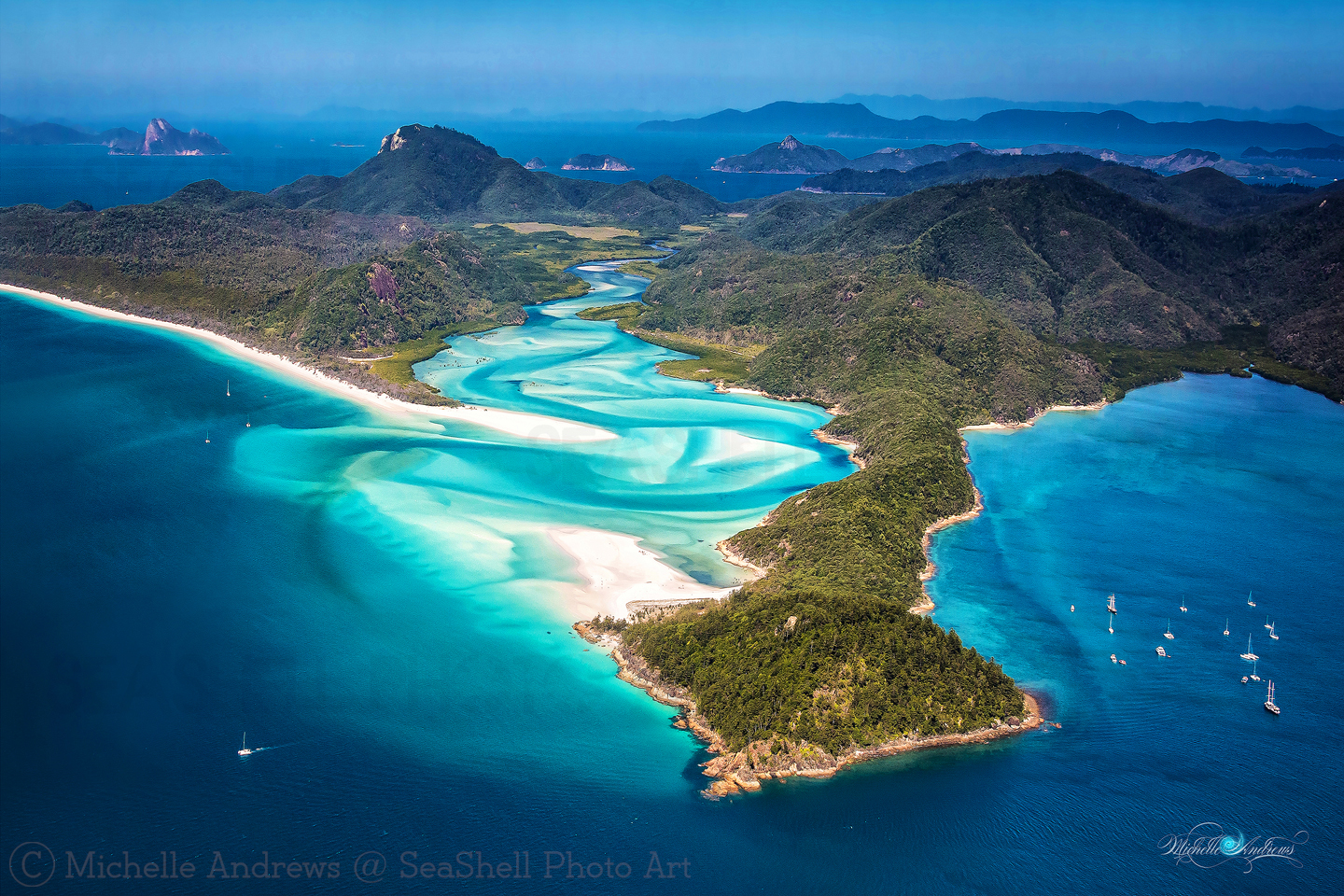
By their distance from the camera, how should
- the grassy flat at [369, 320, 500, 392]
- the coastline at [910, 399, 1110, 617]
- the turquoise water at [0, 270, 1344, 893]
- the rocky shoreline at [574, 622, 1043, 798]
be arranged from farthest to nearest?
the grassy flat at [369, 320, 500, 392] < the coastline at [910, 399, 1110, 617] < the rocky shoreline at [574, 622, 1043, 798] < the turquoise water at [0, 270, 1344, 893]

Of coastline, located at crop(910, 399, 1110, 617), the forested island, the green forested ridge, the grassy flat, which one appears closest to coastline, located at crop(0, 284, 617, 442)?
the forested island

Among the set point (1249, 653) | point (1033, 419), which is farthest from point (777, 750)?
point (1033, 419)

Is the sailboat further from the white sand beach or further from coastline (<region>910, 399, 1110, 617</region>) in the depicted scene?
the white sand beach

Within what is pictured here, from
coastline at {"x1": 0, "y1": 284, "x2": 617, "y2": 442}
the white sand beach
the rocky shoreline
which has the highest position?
coastline at {"x1": 0, "y1": 284, "x2": 617, "y2": 442}

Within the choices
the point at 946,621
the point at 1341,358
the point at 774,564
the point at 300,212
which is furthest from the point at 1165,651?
the point at 300,212

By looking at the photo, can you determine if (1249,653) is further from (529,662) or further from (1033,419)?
A: (1033,419)

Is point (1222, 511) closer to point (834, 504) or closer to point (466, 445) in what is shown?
point (834, 504)
